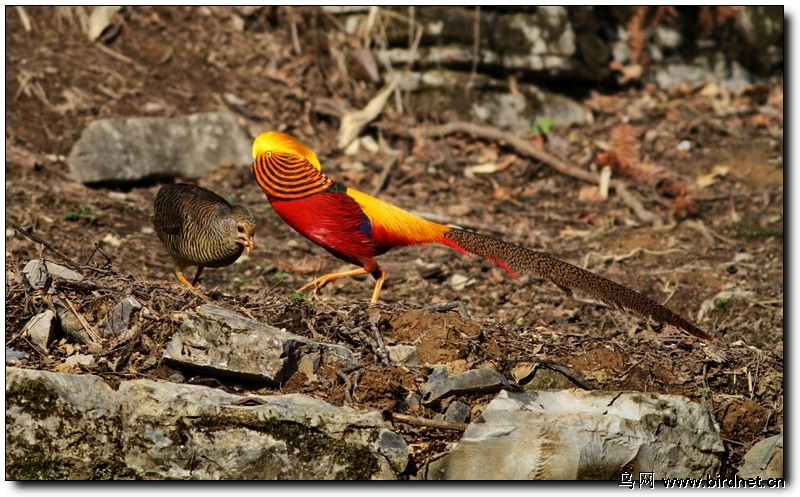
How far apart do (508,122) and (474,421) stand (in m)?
6.22

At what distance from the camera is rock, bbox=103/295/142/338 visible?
450 centimetres

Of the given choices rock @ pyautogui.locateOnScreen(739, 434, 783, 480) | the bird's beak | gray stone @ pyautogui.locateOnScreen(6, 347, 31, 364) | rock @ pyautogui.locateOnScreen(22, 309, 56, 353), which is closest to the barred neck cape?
the bird's beak

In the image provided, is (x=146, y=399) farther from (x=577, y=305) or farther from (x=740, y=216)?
(x=740, y=216)

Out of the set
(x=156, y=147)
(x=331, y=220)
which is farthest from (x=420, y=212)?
(x=331, y=220)

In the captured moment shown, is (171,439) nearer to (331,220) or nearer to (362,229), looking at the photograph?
(331,220)

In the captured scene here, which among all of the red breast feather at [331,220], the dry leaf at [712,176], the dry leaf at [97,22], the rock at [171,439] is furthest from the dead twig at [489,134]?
the rock at [171,439]

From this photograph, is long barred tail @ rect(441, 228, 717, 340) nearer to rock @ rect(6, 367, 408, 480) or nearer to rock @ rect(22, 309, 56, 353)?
rock @ rect(6, 367, 408, 480)

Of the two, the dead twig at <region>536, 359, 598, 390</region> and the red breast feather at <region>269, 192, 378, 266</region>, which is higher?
the red breast feather at <region>269, 192, 378, 266</region>

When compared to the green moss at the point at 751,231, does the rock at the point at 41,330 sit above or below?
above

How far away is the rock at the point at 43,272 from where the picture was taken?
15.3ft

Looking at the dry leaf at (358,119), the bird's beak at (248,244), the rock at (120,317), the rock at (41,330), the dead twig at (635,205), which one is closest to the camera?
the rock at (41,330)

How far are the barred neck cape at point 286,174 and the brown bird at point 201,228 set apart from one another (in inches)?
8.6

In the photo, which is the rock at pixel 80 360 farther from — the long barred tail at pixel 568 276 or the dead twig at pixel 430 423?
the long barred tail at pixel 568 276

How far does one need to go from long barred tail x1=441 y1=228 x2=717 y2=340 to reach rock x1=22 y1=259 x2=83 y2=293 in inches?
75.9
